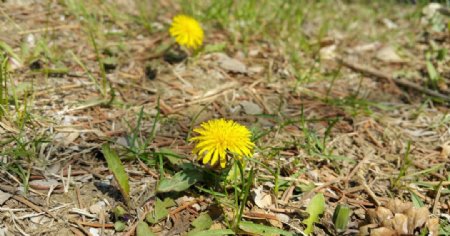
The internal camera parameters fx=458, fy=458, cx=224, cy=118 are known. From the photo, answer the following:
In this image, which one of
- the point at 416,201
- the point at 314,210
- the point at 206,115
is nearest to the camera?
the point at 314,210

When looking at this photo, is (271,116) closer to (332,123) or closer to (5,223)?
(332,123)

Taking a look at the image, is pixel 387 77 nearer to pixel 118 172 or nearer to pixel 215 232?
pixel 215 232

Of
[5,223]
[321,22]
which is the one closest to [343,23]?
[321,22]

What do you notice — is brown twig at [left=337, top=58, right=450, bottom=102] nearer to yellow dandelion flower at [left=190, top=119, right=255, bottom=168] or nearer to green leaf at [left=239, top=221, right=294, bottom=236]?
yellow dandelion flower at [left=190, top=119, right=255, bottom=168]

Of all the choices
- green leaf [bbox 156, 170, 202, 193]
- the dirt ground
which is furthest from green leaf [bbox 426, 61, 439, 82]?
green leaf [bbox 156, 170, 202, 193]

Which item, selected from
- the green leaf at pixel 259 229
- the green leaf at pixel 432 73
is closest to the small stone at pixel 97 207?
the green leaf at pixel 259 229

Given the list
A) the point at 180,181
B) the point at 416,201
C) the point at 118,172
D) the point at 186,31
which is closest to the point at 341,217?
the point at 416,201
